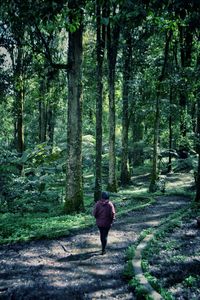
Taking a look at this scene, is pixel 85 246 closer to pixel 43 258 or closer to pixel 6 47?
pixel 43 258

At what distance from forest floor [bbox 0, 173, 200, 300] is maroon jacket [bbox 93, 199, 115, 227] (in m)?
0.87

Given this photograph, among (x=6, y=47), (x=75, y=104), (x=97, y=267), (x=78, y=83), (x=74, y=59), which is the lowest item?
(x=97, y=267)

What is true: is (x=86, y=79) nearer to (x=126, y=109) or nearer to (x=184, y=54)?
(x=126, y=109)

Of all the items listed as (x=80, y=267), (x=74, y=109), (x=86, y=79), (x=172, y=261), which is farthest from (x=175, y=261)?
(x=86, y=79)

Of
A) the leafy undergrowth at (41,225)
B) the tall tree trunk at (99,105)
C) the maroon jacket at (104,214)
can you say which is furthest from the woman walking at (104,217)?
the tall tree trunk at (99,105)

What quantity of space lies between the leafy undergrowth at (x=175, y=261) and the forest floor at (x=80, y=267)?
0.02 metres

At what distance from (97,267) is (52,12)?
5.83 metres

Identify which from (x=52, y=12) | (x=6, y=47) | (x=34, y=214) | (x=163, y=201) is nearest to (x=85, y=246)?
(x=34, y=214)

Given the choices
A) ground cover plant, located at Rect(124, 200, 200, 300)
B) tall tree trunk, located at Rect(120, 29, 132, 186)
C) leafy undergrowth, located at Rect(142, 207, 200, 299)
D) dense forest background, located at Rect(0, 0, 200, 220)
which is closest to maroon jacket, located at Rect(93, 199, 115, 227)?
ground cover plant, located at Rect(124, 200, 200, 300)

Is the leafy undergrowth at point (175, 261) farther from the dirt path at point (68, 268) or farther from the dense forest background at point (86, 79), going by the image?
the dense forest background at point (86, 79)

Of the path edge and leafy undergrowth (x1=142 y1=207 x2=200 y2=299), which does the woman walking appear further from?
leafy undergrowth (x1=142 y1=207 x2=200 y2=299)

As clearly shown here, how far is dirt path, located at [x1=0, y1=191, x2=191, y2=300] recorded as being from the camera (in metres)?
6.55

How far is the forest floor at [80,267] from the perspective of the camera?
21.4 ft

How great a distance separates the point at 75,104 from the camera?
42.4 feet
